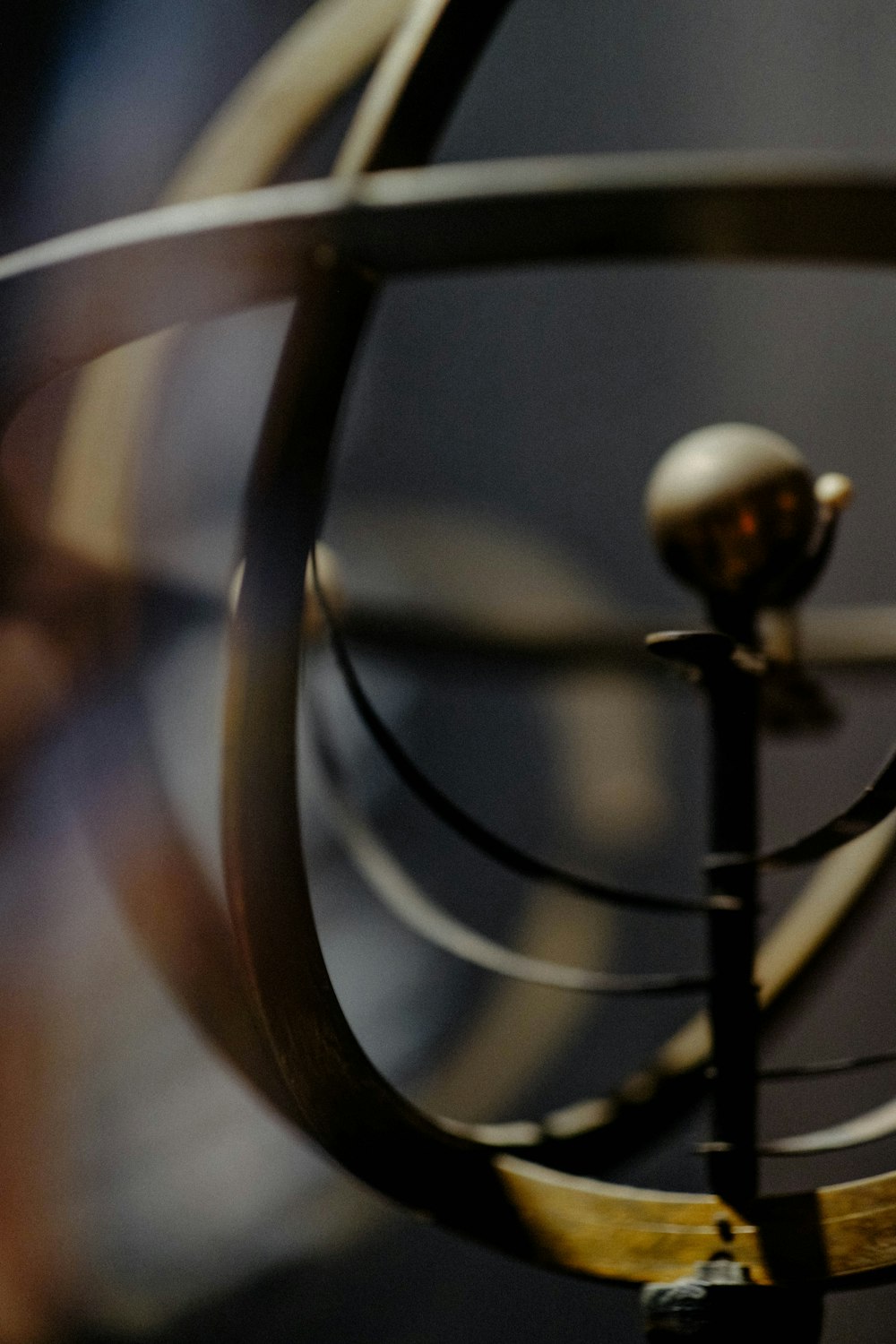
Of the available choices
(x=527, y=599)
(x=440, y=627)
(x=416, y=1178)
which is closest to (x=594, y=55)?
(x=527, y=599)

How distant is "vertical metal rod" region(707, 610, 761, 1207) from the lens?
0.47 m

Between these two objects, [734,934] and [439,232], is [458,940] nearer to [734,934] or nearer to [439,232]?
[734,934]

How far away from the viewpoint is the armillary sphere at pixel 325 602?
331mm

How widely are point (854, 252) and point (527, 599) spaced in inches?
40.2

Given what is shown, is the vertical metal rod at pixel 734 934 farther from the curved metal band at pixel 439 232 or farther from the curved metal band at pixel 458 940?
the curved metal band at pixel 439 232

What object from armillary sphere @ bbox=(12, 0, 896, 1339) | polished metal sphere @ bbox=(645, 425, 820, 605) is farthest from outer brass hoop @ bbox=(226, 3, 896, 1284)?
polished metal sphere @ bbox=(645, 425, 820, 605)

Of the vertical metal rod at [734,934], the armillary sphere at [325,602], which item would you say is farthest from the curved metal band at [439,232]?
the vertical metal rod at [734,934]

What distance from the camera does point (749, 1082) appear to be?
1.59 feet

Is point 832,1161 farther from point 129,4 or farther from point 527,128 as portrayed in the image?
point 129,4

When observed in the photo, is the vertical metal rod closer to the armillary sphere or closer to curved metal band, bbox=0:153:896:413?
the armillary sphere

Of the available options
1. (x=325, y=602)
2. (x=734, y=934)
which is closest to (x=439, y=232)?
(x=325, y=602)

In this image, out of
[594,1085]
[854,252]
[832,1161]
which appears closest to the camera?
[854,252]

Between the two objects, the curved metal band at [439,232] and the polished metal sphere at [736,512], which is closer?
the curved metal band at [439,232]

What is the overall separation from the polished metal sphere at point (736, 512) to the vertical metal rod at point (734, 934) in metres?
0.05
